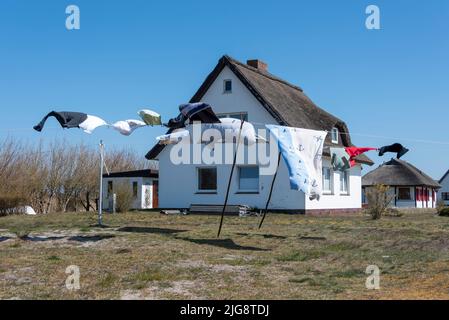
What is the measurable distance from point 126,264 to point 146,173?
921 inches

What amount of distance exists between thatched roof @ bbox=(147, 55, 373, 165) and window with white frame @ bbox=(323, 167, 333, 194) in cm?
152

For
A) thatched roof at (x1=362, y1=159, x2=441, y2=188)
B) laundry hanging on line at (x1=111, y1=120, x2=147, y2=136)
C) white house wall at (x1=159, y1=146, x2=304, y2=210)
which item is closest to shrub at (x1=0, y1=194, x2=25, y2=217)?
white house wall at (x1=159, y1=146, x2=304, y2=210)

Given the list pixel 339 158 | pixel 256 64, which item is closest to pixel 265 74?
pixel 256 64

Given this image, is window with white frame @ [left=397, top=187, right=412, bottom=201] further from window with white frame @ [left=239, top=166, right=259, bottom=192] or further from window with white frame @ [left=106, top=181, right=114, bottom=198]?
window with white frame @ [left=106, top=181, right=114, bottom=198]

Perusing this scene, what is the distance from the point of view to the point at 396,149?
57.9ft

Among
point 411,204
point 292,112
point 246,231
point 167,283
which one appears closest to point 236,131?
point 246,231

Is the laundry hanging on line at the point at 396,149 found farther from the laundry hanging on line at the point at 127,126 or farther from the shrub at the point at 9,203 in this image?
the shrub at the point at 9,203

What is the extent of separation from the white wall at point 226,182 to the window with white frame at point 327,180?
0.45 metres

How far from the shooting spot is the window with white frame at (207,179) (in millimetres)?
27266

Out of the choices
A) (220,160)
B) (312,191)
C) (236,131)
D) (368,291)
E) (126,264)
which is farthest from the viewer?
(220,160)

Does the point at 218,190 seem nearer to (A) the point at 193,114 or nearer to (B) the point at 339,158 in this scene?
(B) the point at 339,158

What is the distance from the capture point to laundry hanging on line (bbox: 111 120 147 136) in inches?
600

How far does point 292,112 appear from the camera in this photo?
27.8 m
